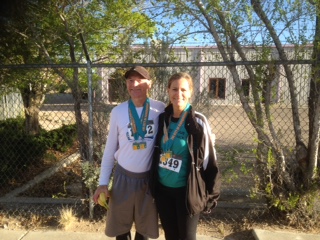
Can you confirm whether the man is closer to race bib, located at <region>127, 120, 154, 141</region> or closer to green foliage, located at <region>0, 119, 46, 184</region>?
race bib, located at <region>127, 120, 154, 141</region>

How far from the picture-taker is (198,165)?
240cm

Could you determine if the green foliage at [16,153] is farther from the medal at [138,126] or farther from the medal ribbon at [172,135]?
the medal ribbon at [172,135]

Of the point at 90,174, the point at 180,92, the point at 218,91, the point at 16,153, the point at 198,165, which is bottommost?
the point at 16,153

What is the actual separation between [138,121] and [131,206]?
2.42ft

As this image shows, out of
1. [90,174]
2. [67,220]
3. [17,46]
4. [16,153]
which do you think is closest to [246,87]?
[90,174]

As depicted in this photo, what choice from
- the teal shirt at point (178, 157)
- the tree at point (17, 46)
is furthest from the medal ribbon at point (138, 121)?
the tree at point (17, 46)

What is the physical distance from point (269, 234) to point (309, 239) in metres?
0.42

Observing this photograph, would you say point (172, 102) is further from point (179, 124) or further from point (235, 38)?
point (235, 38)

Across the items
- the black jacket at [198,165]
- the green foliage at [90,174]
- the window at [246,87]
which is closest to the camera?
the black jacket at [198,165]

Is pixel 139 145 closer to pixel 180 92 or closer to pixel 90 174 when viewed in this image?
pixel 180 92

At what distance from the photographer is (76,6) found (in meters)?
4.20

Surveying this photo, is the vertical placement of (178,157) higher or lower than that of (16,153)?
higher

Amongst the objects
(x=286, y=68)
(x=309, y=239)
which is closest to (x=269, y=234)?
(x=309, y=239)

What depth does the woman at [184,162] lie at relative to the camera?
240 cm
